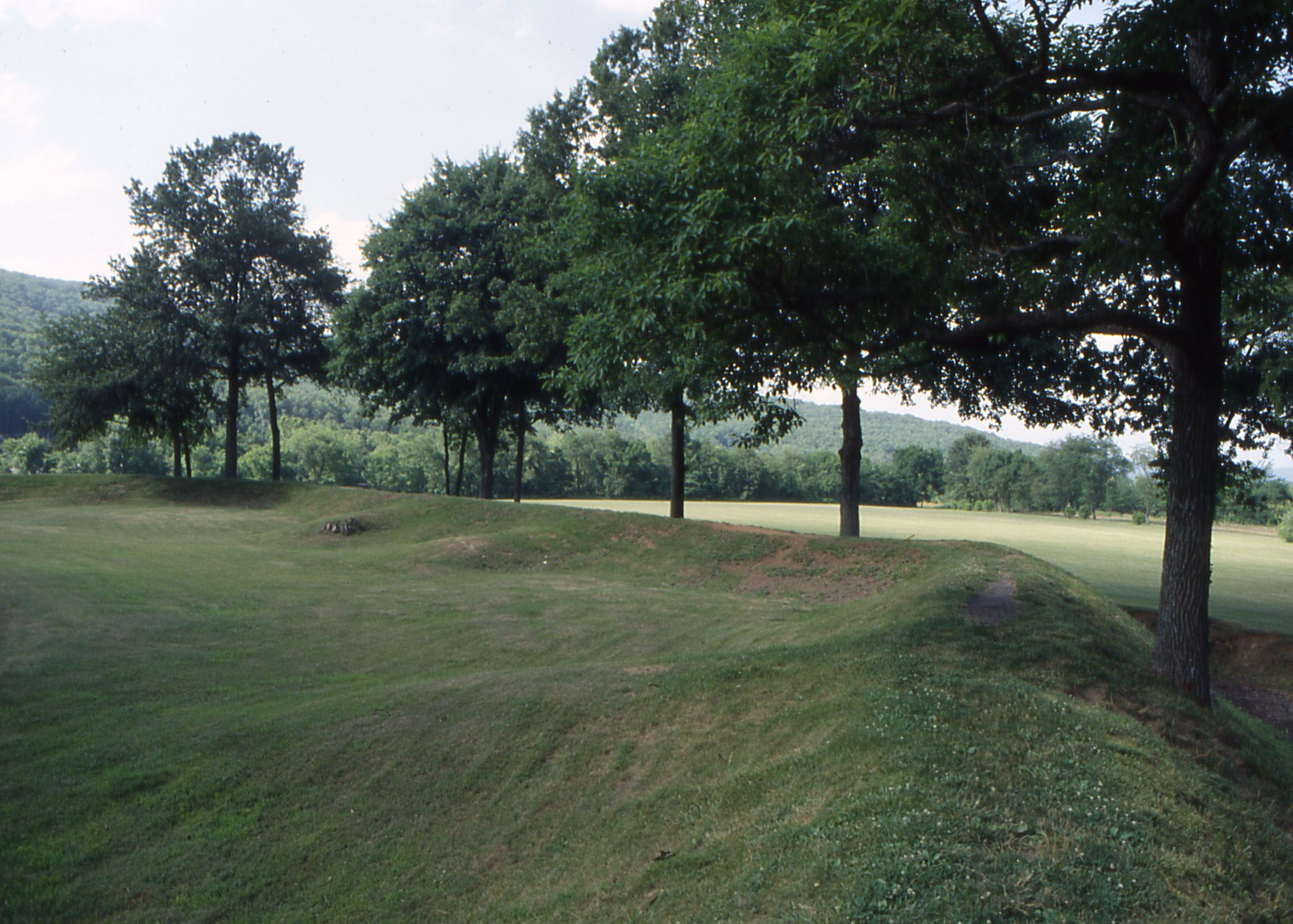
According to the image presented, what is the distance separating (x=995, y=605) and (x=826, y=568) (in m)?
8.90

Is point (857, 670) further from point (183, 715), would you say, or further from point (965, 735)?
point (183, 715)

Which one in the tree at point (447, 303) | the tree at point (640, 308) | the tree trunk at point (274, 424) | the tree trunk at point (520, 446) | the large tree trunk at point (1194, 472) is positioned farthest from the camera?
the tree trunk at point (274, 424)

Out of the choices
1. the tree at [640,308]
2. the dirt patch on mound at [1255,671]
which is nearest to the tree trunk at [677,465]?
the tree at [640,308]

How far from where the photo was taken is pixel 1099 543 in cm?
4856

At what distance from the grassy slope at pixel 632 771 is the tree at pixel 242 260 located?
31.2 m

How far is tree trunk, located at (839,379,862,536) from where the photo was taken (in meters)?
23.9

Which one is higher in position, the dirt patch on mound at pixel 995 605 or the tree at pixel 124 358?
the tree at pixel 124 358

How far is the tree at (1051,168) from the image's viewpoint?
8.34 m

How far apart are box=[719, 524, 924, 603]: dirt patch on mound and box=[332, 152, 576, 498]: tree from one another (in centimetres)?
1607

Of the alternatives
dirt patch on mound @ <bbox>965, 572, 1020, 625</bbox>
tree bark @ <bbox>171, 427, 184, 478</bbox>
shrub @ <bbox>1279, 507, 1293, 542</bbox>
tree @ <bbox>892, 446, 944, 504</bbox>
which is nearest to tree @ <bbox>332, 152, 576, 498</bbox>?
tree bark @ <bbox>171, 427, 184, 478</bbox>

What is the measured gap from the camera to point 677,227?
9.70m

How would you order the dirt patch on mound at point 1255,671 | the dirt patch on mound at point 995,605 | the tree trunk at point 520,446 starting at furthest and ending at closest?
1. the tree trunk at point 520,446
2. the dirt patch on mound at point 1255,671
3. the dirt patch on mound at point 995,605

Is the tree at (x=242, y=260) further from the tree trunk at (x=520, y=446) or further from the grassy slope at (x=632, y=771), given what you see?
the grassy slope at (x=632, y=771)

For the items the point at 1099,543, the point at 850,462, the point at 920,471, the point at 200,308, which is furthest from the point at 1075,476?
the point at 200,308
